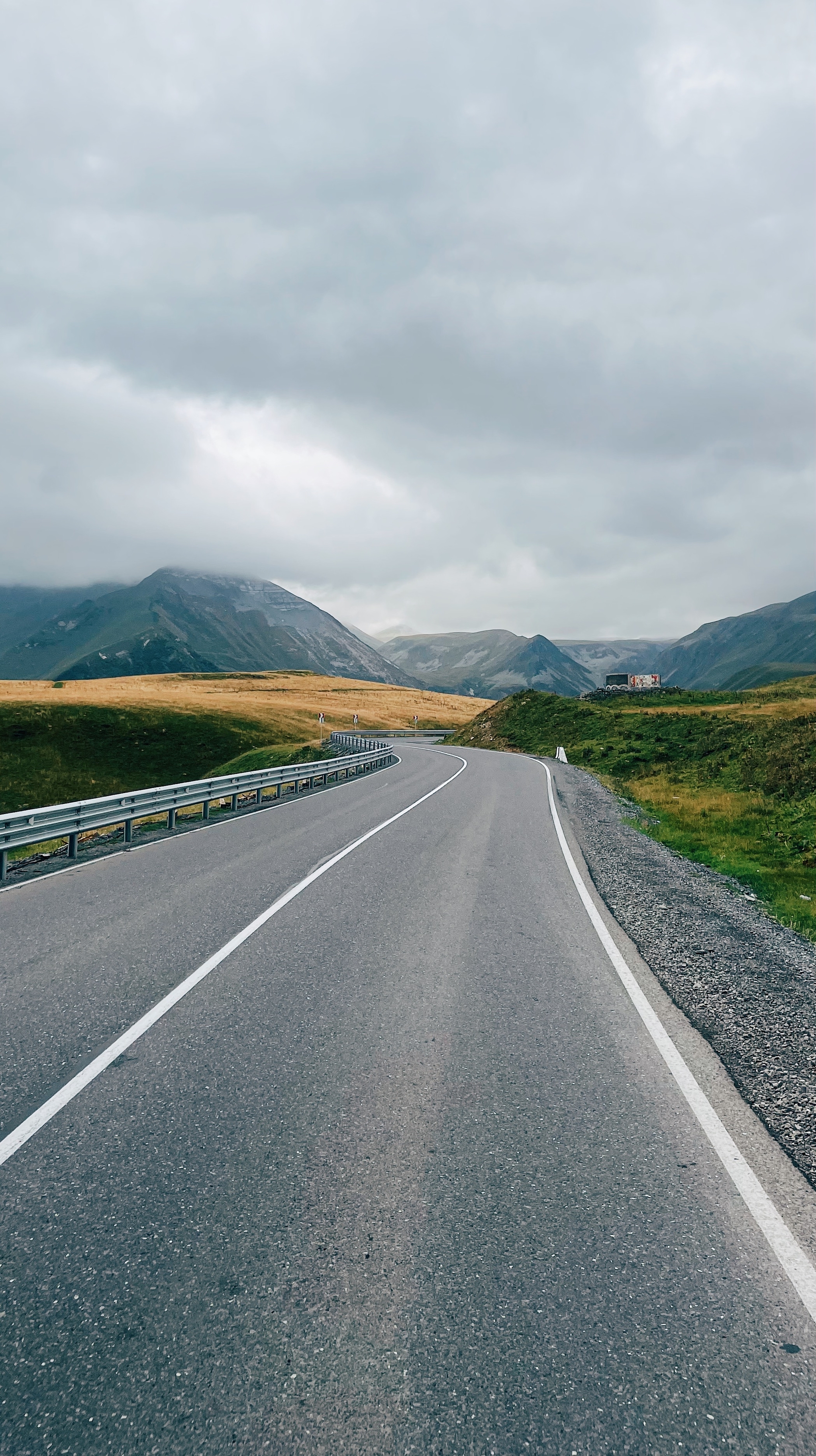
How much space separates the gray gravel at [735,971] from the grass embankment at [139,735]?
14.5 metres

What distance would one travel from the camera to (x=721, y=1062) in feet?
16.3

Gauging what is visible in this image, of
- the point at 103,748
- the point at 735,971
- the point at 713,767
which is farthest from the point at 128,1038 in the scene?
the point at 103,748

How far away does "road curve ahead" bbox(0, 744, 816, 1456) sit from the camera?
7.89 ft

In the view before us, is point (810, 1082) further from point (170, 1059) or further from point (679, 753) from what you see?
point (679, 753)

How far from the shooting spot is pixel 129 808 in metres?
14.3

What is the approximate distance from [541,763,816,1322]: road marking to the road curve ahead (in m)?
0.08

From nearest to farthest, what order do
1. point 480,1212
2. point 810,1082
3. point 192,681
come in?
1. point 480,1212
2. point 810,1082
3. point 192,681

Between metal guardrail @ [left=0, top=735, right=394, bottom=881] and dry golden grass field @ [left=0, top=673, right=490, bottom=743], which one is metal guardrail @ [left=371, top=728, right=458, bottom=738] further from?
metal guardrail @ [left=0, top=735, right=394, bottom=881]

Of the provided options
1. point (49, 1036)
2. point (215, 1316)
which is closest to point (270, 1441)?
point (215, 1316)

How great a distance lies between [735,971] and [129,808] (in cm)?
1162

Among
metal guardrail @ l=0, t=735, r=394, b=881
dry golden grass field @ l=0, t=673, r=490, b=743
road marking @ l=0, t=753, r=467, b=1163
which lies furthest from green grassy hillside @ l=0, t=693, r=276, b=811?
road marking @ l=0, t=753, r=467, b=1163

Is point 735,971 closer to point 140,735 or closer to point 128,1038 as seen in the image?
point 128,1038

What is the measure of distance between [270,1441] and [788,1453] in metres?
1.70

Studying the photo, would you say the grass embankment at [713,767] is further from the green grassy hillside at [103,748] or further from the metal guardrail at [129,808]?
the green grassy hillside at [103,748]
